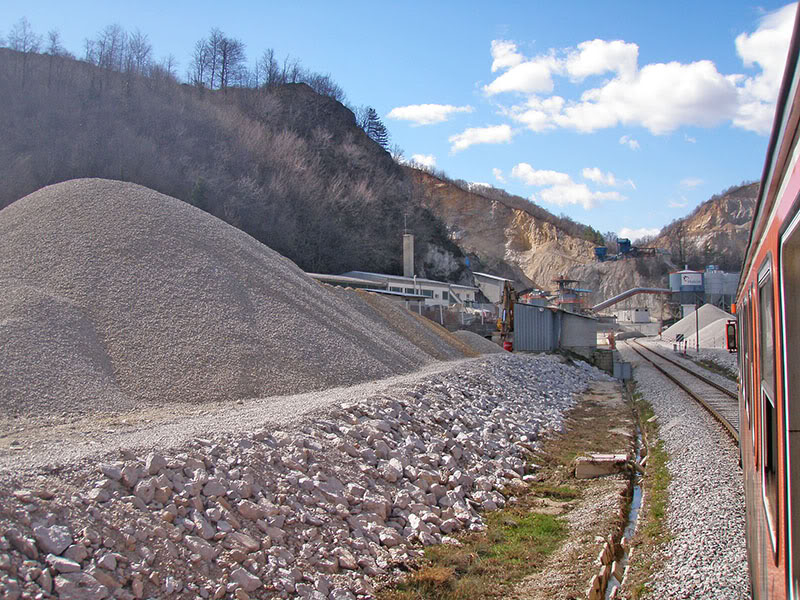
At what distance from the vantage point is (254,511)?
24.8 ft

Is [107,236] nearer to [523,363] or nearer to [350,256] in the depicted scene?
[523,363]

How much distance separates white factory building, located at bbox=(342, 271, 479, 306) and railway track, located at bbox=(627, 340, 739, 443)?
22.3m

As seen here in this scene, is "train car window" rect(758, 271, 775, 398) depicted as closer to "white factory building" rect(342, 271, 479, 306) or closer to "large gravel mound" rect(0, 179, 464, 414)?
"large gravel mound" rect(0, 179, 464, 414)

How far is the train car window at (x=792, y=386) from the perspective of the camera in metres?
2.48

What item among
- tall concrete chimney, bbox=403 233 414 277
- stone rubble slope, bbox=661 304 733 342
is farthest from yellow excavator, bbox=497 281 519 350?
stone rubble slope, bbox=661 304 733 342

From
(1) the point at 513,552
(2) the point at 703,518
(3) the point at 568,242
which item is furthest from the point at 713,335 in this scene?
(3) the point at 568,242

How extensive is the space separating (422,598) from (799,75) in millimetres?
6666

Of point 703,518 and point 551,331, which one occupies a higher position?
point 551,331

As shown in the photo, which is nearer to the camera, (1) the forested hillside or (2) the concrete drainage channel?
(2) the concrete drainage channel

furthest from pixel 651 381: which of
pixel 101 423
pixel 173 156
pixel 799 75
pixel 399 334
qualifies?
pixel 173 156

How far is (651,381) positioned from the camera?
28984 millimetres

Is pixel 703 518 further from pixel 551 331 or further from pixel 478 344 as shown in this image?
pixel 551 331

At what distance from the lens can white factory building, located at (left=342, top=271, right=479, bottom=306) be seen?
56219 millimetres

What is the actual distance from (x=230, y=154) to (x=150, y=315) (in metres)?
54.5
